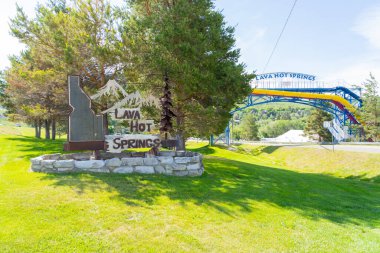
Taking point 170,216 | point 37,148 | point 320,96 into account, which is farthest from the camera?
point 320,96

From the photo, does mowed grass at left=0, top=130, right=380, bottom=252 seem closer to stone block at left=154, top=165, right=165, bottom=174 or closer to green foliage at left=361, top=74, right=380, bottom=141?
stone block at left=154, top=165, right=165, bottom=174

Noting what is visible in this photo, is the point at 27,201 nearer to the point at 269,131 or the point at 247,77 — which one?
the point at 247,77

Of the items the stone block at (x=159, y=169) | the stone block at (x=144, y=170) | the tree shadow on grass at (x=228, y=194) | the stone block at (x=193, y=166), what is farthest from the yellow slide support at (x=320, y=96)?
the stone block at (x=144, y=170)

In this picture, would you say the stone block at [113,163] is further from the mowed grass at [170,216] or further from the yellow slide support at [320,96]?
the yellow slide support at [320,96]

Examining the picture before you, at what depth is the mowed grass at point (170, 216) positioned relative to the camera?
4844 mm

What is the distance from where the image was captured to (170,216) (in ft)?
20.1

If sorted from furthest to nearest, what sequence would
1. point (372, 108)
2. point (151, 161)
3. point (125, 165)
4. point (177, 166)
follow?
point (372, 108)
point (177, 166)
point (151, 161)
point (125, 165)

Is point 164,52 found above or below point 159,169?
above

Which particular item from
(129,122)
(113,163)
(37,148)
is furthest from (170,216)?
(37,148)

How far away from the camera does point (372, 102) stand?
3020 centimetres

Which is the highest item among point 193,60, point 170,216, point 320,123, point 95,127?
point 193,60

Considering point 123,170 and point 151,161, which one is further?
point 151,161

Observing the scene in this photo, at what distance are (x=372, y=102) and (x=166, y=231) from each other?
34.0 m

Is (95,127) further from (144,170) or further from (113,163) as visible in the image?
(144,170)
